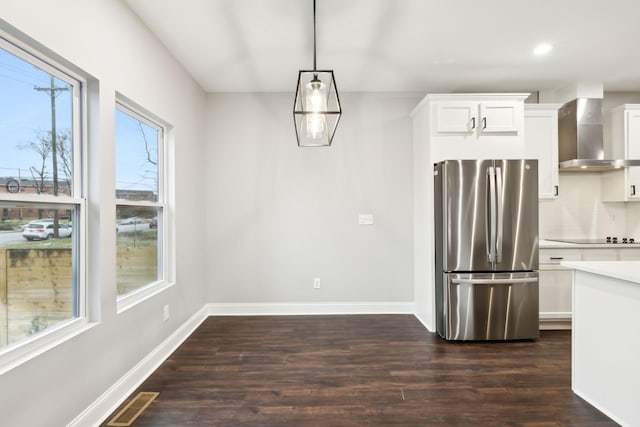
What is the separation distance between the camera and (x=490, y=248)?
11.0ft

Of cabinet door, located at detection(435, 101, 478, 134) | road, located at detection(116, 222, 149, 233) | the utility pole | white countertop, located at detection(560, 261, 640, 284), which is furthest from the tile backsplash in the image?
the utility pole

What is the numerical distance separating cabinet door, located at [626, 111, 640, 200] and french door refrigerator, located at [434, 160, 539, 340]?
1499 mm

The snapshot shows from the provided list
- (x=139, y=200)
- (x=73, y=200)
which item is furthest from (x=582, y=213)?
(x=73, y=200)

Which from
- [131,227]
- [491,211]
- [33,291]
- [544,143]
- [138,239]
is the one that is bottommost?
[33,291]

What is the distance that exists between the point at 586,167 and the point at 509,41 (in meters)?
1.86

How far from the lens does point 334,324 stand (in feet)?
12.8

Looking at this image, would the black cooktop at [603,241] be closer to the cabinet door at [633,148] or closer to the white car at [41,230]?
the cabinet door at [633,148]

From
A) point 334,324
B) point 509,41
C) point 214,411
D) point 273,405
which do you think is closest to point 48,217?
point 214,411

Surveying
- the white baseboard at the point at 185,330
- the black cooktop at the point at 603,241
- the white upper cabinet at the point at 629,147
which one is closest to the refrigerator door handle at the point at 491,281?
the black cooktop at the point at 603,241

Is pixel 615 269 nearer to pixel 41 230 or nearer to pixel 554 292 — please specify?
pixel 554 292

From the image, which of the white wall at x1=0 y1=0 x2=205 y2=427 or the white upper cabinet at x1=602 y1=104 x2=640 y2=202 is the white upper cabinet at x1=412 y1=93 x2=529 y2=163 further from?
the white wall at x1=0 y1=0 x2=205 y2=427

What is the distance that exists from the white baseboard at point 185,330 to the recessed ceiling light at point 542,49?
291 cm

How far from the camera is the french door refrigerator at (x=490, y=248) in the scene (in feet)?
11.0

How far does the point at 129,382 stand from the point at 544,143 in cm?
454
